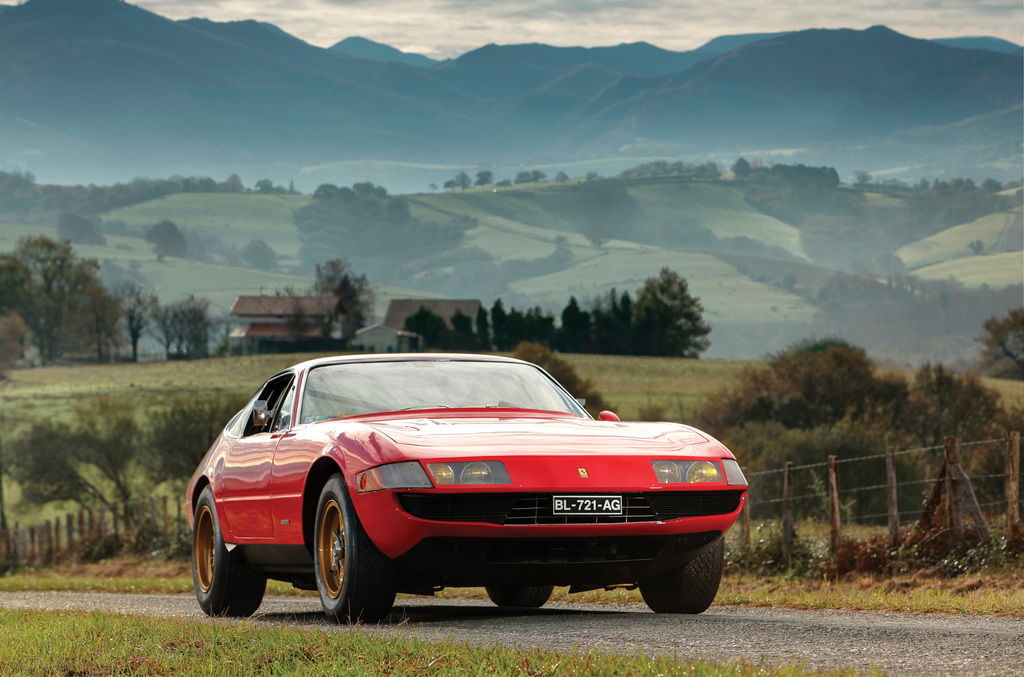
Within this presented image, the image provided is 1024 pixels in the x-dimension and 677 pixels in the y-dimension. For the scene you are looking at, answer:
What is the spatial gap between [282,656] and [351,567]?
48.8 inches

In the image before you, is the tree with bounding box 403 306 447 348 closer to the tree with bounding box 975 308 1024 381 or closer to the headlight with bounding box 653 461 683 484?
the tree with bounding box 975 308 1024 381

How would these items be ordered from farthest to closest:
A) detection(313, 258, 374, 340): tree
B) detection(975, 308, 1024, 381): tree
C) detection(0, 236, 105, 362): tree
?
detection(313, 258, 374, 340): tree < detection(0, 236, 105, 362): tree < detection(975, 308, 1024, 381): tree

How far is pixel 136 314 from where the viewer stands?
156625 millimetres

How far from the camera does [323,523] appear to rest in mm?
7160

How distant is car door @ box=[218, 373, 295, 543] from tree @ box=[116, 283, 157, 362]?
503ft

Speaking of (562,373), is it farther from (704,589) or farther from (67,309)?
(67,309)

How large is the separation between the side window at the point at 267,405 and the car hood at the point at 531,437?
1539 mm

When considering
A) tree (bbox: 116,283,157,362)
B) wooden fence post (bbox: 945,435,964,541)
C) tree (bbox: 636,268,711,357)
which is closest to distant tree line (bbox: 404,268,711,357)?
tree (bbox: 636,268,711,357)

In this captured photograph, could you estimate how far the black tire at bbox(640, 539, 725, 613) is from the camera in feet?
24.2

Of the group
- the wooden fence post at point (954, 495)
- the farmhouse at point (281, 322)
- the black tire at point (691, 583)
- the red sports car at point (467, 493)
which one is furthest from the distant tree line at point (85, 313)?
the black tire at point (691, 583)

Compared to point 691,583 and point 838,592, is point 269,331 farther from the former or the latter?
point 691,583

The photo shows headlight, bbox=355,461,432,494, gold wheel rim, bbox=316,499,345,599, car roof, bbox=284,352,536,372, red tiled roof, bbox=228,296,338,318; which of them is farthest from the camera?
red tiled roof, bbox=228,296,338,318

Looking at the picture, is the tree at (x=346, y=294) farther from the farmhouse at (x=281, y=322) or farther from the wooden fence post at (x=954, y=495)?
the wooden fence post at (x=954, y=495)

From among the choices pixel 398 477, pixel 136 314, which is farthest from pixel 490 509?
pixel 136 314
